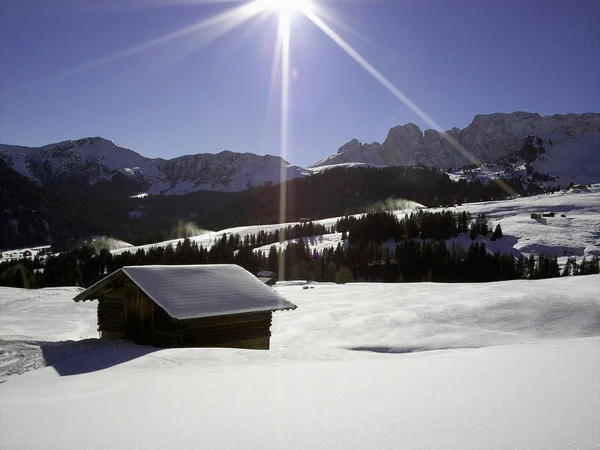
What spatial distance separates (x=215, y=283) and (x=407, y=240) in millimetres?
72847

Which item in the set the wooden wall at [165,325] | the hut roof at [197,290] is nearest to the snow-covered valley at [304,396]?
the wooden wall at [165,325]

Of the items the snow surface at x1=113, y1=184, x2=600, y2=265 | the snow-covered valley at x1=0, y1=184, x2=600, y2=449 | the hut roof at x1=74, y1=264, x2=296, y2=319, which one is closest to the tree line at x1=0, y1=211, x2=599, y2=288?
the snow surface at x1=113, y1=184, x2=600, y2=265

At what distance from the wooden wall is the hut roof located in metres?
0.56

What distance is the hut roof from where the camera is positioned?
16.4 meters

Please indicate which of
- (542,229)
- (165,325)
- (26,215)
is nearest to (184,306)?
(165,325)

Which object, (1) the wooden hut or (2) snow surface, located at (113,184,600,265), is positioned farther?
(2) snow surface, located at (113,184,600,265)

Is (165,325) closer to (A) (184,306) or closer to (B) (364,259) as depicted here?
(A) (184,306)

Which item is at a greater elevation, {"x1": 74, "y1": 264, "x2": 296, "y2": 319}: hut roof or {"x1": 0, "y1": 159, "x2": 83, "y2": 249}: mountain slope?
{"x1": 0, "y1": 159, "x2": 83, "y2": 249}: mountain slope

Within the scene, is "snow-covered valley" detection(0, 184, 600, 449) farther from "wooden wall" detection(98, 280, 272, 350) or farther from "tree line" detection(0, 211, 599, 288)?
"tree line" detection(0, 211, 599, 288)

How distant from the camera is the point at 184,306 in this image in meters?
16.2

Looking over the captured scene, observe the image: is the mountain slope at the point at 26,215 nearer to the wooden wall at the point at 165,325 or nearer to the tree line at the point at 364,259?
the tree line at the point at 364,259

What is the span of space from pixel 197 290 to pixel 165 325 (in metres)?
2.06

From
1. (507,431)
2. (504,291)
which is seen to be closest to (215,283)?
(507,431)

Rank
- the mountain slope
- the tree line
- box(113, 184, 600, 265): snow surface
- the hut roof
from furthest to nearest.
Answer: the mountain slope → box(113, 184, 600, 265): snow surface → the tree line → the hut roof
